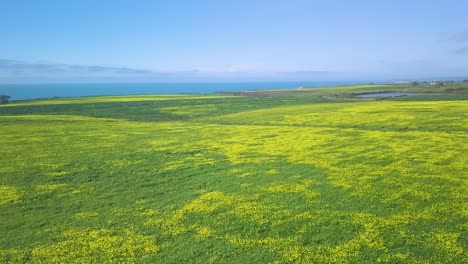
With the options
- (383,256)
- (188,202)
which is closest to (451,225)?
(383,256)

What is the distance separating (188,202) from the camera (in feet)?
65.0

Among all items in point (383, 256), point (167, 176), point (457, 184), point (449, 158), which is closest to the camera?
point (383, 256)

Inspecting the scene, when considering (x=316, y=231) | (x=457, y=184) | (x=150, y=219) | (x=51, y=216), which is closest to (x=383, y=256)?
(x=316, y=231)

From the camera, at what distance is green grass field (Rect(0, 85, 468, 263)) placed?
1421cm

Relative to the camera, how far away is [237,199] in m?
20.0

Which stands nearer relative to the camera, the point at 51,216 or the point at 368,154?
the point at 51,216

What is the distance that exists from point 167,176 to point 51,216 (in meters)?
8.35

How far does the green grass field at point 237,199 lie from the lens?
14211 mm

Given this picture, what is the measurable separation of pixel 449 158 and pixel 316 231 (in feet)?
58.6

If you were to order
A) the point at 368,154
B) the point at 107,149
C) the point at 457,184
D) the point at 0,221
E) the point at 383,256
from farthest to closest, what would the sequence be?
the point at 107,149, the point at 368,154, the point at 457,184, the point at 0,221, the point at 383,256

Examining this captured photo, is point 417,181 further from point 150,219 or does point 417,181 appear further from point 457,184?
point 150,219

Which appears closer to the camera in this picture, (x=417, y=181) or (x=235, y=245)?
(x=235, y=245)

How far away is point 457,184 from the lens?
2188 cm

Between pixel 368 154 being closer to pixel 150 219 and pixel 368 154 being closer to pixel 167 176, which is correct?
pixel 167 176
